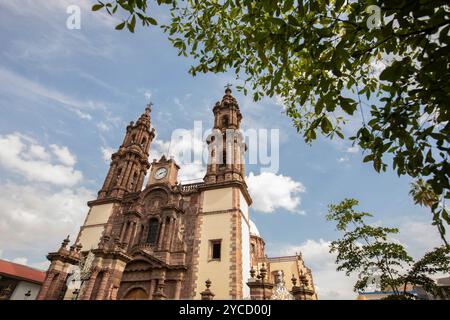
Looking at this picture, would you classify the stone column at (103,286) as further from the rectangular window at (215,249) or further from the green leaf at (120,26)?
the green leaf at (120,26)

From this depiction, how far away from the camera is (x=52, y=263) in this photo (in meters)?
18.0

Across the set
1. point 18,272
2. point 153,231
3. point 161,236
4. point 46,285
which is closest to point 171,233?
point 161,236

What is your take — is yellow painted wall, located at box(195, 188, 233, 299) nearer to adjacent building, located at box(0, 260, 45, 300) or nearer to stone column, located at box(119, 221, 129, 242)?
stone column, located at box(119, 221, 129, 242)

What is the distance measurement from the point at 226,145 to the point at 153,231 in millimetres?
10136

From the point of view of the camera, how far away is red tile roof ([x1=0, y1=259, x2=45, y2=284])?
2655cm

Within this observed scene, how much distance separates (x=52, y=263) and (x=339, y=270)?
19.2 metres

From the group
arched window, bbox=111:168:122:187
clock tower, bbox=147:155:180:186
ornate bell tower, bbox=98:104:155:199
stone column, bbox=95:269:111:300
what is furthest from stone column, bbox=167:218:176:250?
arched window, bbox=111:168:122:187

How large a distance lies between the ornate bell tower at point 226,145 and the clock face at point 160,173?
4.17 metres

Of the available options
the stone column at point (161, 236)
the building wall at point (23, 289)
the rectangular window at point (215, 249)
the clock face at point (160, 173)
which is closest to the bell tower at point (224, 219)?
the rectangular window at point (215, 249)

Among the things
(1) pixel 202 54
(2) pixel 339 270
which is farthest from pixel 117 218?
(1) pixel 202 54

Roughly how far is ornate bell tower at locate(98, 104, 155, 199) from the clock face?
4.07m

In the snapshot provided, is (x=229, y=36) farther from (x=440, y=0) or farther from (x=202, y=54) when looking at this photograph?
(x=440, y=0)

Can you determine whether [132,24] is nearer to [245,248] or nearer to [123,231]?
[245,248]

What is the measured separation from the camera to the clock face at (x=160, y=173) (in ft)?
78.2
